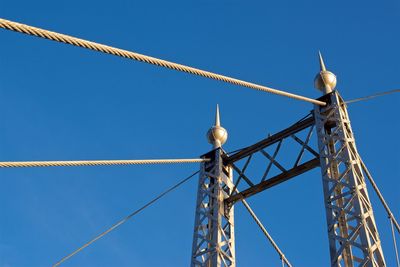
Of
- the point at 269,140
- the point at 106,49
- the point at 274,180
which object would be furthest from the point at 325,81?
the point at 106,49

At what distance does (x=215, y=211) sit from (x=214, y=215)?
100mm

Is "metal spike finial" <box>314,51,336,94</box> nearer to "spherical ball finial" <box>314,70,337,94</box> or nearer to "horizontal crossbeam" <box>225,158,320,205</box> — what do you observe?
"spherical ball finial" <box>314,70,337,94</box>

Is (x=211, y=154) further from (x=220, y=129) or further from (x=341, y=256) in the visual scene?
(x=341, y=256)

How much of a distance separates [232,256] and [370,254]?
351 cm

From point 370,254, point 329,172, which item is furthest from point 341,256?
point 329,172

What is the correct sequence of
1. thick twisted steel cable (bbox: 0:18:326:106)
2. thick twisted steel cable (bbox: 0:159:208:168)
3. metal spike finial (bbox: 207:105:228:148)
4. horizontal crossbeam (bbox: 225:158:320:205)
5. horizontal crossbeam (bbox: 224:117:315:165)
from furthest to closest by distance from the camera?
A: 1. metal spike finial (bbox: 207:105:228:148)
2. horizontal crossbeam (bbox: 224:117:315:165)
3. horizontal crossbeam (bbox: 225:158:320:205)
4. thick twisted steel cable (bbox: 0:159:208:168)
5. thick twisted steel cable (bbox: 0:18:326:106)

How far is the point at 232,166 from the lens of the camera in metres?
14.1

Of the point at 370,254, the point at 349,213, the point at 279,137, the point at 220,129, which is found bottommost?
the point at 370,254

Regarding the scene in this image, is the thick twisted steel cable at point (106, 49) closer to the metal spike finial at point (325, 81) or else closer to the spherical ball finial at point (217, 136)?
the metal spike finial at point (325, 81)

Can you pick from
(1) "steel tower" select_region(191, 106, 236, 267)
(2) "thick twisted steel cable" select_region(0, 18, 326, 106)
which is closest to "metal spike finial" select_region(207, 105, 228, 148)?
(1) "steel tower" select_region(191, 106, 236, 267)

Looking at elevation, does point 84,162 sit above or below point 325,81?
below

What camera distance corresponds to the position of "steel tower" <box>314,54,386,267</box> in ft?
33.1

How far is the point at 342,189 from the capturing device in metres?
11.1

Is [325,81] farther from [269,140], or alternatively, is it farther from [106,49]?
[106,49]
